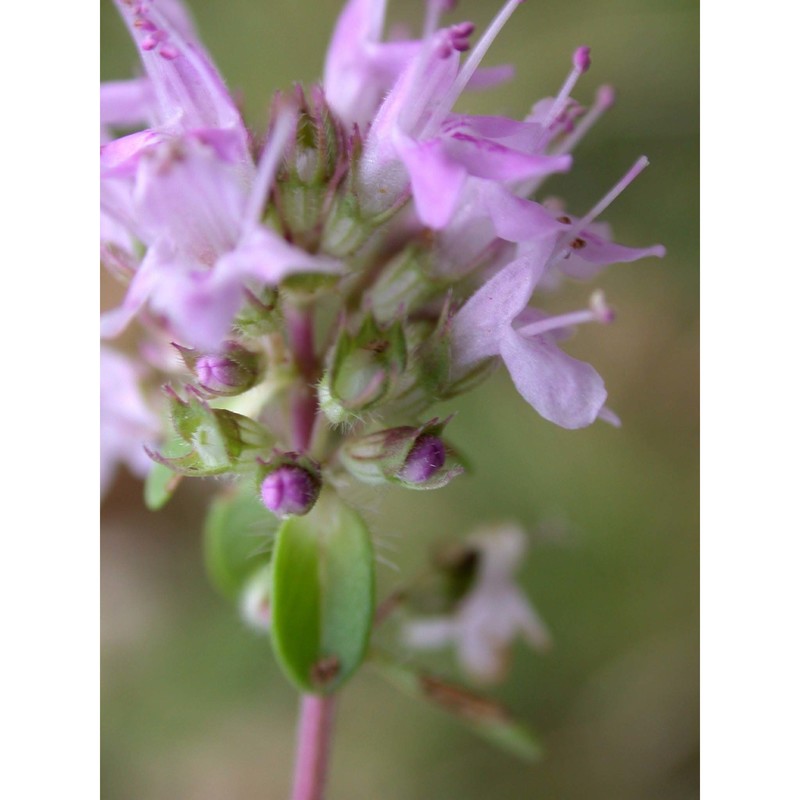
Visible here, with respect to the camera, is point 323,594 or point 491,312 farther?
point 323,594

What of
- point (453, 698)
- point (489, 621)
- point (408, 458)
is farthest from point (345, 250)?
point (489, 621)

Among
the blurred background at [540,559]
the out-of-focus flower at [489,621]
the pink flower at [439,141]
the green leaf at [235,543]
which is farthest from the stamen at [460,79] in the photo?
the blurred background at [540,559]

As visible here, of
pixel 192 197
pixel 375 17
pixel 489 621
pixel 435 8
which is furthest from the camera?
pixel 489 621

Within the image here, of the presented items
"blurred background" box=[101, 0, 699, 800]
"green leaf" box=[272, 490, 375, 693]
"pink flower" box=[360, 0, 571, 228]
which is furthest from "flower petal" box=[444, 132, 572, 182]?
"blurred background" box=[101, 0, 699, 800]

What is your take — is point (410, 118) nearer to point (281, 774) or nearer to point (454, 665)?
point (454, 665)

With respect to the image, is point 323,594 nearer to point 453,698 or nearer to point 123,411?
point 453,698

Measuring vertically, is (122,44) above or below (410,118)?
below

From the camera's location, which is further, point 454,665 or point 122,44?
point 454,665
